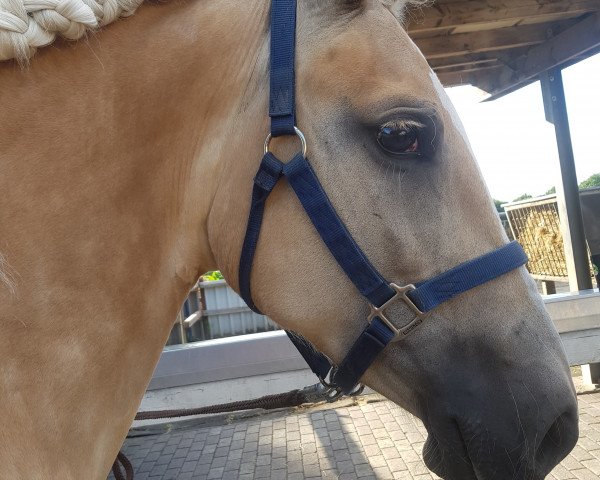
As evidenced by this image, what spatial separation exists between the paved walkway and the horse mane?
357cm

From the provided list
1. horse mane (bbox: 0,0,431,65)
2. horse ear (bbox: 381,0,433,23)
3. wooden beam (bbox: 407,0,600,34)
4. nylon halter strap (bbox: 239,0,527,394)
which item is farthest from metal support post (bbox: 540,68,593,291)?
horse mane (bbox: 0,0,431,65)

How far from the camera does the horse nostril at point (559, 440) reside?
1.18m

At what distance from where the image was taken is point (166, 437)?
17.4 feet

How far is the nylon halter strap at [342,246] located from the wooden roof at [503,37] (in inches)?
114

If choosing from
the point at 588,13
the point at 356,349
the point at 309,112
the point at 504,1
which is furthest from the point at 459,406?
the point at 588,13

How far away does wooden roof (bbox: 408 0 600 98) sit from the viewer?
13.7ft

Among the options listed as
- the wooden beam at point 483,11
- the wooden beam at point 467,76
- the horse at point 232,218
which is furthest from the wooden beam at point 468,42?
the horse at point 232,218

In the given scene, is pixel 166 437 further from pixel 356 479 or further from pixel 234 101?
pixel 234 101

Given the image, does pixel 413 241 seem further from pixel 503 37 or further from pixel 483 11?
pixel 503 37

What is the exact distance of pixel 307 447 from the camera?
4.59 metres

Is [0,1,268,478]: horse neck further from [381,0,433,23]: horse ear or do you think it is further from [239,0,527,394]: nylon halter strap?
[381,0,433,23]: horse ear

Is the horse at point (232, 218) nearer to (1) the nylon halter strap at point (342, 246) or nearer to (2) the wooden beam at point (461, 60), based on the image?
(1) the nylon halter strap at point (342, 246)

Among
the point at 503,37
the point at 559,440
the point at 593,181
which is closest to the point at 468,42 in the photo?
the point at 503,37

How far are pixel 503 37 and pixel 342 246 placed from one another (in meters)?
4.65
